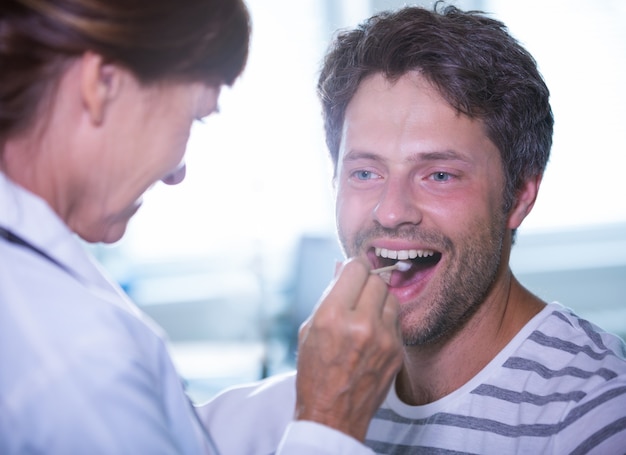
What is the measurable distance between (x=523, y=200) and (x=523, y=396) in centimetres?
45

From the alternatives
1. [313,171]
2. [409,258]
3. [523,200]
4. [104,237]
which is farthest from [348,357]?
[313,171]

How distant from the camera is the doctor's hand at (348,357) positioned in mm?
871

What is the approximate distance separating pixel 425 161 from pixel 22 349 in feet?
2.82

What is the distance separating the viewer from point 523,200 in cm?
143

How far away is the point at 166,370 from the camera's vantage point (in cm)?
79

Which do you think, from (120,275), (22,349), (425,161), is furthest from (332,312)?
(120,275)

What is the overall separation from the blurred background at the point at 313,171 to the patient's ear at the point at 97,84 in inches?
97.3

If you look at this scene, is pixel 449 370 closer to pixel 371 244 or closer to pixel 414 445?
pixel 414 445

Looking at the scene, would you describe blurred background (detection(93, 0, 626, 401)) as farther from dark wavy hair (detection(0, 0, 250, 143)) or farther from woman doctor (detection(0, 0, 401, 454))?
dark wavy hair (detection(0, 0, 250, 143))

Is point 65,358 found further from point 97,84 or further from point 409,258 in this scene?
point 409,258

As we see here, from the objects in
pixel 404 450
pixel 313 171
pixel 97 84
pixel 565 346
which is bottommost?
pixel 404 450

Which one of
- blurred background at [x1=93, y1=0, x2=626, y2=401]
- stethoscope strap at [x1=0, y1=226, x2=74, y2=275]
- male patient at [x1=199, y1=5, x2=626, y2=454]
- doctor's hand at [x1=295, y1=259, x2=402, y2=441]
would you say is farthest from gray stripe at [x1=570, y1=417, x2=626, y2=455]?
blurred background at [x1=93, y1=0, x2=626, y2=401]

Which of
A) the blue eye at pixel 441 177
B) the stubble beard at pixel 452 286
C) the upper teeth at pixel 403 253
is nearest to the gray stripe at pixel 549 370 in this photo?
the stubble beard at pixel 452 286

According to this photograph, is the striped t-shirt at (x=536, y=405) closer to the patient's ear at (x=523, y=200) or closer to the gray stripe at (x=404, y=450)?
the gray stripe at (x=404, y=450)
